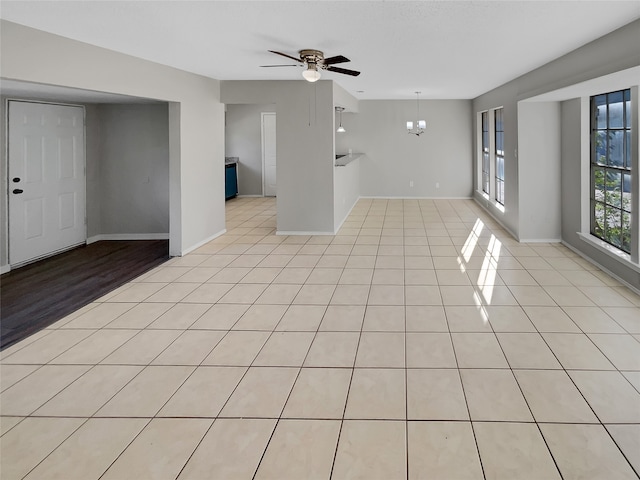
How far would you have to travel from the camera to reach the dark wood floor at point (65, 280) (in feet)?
12.5

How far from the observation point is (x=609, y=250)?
4773 mm

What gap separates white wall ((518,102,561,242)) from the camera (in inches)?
239

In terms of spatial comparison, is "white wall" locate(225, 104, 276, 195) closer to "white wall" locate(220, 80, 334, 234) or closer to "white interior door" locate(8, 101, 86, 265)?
"white wall" locate(220, 80, 334, 234)

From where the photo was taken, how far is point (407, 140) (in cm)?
1081

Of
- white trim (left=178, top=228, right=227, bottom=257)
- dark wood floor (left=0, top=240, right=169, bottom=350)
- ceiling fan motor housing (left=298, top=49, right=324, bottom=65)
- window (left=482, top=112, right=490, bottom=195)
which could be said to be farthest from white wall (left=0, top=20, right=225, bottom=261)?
window (left=482, top=112, right=490, bottom=195)

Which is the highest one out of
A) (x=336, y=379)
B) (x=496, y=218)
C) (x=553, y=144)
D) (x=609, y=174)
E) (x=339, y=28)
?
(x=339, y=28)

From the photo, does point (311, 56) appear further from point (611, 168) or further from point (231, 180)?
point (231, 180)

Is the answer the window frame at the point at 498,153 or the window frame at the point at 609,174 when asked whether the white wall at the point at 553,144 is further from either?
the window frame at the point at 498,153

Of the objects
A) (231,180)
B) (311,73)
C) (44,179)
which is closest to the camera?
(311,73)

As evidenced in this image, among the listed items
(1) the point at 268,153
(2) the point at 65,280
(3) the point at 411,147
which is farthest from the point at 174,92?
(3) the point at 411,147

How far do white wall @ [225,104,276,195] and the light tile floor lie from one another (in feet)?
23.4

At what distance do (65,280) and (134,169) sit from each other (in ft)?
7.67

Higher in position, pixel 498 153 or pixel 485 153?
pixel 485 153

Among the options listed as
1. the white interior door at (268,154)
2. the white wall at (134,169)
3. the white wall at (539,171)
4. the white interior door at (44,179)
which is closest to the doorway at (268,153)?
the white interior door at (268,154)
